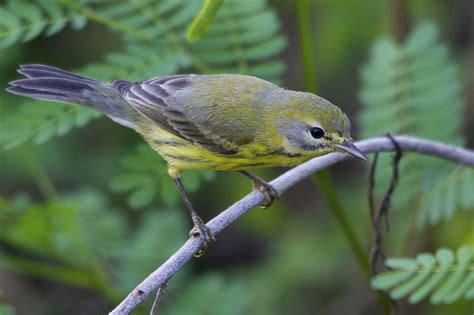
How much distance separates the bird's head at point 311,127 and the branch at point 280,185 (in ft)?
0.26

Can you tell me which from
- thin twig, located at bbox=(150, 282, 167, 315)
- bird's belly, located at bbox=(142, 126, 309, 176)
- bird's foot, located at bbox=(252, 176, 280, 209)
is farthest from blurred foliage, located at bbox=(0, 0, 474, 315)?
thin twig, located at bbox=(150, 282, 167, 315)

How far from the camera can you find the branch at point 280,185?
2.79m

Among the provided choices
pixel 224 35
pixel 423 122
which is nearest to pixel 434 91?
pixel 423 122

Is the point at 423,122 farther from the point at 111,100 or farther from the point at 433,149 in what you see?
the point at 111,100

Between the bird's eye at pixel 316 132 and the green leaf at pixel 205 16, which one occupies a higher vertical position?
the green leaf at pixel 205 16

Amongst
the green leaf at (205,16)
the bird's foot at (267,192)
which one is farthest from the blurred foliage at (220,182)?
the green leaf at (205,16)

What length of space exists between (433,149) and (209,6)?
1.46 metres

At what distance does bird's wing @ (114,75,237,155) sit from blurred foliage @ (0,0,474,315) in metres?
0.08

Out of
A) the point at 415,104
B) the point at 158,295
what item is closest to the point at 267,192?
the point at 415,104

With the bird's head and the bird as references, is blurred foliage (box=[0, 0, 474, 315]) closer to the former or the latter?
the bird

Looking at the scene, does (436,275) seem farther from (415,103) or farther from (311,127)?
(415,103)

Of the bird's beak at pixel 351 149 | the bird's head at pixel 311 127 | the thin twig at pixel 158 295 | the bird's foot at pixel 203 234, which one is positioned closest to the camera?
the thin twig at pixel 158 295

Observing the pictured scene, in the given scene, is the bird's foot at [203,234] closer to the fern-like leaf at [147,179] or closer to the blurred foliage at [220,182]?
the fern-like leaf at [147,179]

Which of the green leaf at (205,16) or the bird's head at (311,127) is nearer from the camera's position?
the green leaf at (205,16)
